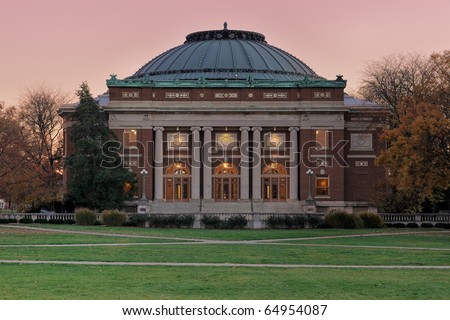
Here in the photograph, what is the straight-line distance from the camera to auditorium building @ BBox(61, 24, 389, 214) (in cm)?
8625

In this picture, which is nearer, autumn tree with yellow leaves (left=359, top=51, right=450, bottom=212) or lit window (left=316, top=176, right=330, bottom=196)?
autumn tree with yellow leaves (left=359, top=51, right=450, bottom=212)

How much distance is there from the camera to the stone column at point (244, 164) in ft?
282

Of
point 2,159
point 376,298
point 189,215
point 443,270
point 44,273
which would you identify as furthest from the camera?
point 189,215

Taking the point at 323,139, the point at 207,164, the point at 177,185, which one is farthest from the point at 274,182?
the point at 177,185

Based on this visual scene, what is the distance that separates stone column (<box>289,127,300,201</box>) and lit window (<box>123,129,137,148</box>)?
50.3 ft

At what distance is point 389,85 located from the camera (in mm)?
77625

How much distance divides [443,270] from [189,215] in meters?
37.7

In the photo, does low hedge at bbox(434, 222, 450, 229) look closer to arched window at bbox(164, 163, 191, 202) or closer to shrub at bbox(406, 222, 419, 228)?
shrub at bbox(406, 222, 419, 228)

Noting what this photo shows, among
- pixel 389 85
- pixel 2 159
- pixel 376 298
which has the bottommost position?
pixel 376 298

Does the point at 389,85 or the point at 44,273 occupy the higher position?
the point at 389,85

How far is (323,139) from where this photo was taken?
8694cm

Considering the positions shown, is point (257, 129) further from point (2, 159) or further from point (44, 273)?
point (44, 273)

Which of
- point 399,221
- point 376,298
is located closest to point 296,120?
point 399,221

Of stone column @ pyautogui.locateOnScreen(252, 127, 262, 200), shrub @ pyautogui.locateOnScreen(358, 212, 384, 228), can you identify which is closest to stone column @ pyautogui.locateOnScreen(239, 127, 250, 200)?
stone column @ pyautogui.locateOnScreen(252, 127, 262, 200)
